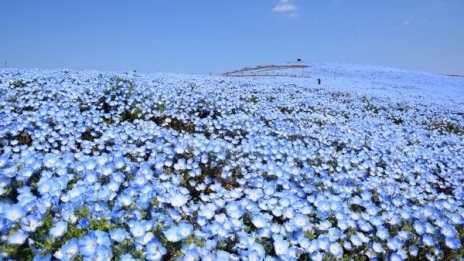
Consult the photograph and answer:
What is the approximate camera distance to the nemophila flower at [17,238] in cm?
212

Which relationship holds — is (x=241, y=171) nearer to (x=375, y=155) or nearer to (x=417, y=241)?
(x=417, y=241)

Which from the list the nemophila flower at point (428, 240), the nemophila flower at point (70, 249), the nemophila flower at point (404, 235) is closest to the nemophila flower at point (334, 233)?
the nemophila flower at point (404, 235)

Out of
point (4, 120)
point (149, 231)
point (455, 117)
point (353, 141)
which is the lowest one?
point (455, 117)

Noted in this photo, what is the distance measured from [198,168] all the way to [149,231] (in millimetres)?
1953

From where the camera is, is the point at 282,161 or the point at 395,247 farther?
the point at 282,161

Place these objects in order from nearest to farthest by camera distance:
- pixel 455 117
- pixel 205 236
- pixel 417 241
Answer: pixel 205 236
pixel 417 241
pixel 455 117

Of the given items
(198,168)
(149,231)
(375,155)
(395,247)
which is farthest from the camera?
(375,155)

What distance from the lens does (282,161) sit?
518 cm

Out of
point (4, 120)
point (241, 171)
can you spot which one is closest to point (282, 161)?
point (241, 171)

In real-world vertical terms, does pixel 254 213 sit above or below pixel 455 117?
above

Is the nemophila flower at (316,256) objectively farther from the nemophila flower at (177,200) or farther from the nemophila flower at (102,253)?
the nemophila flower at (102,253)

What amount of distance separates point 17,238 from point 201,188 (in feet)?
7.16

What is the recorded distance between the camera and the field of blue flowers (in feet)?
8.11

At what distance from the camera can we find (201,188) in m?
4.12
